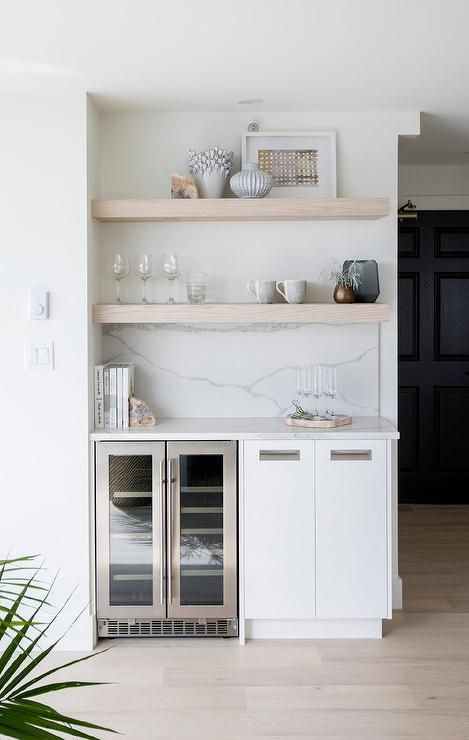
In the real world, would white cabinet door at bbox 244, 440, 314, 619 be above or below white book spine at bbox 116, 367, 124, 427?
below

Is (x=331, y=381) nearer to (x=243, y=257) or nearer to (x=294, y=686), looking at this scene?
(x=243, y=257)

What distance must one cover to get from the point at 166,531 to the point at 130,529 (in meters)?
0.17

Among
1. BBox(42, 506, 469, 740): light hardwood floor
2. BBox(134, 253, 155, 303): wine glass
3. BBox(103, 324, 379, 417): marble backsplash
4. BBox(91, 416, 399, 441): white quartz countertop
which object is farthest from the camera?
BBox(103, 324, 379, 417): marble backsplash

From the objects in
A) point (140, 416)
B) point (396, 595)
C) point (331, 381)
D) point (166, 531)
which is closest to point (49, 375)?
point (140, 416)

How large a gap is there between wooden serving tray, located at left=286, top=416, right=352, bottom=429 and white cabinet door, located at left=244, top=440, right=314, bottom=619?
0.57ft

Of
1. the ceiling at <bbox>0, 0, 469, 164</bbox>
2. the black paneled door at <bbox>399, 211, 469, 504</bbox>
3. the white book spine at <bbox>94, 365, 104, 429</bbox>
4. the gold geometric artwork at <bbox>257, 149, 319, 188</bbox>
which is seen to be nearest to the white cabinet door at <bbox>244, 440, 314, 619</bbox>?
the white book spine at <bbox>94, 365, 104, 429</bbox>

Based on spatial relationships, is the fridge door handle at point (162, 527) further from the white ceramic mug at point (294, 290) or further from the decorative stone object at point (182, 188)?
the decorative stone object at point (182, 188)

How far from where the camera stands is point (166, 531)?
360 centimetres

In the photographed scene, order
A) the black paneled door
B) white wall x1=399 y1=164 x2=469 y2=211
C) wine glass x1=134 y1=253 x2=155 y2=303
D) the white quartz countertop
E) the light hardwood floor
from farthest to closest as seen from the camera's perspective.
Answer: the black paneled door, white wall x1=399 y1=164 x2=469 y2=211, wine glass x1=134 y1=253 x2=155 y2=303, the white quartz countertop, the light hardwood floor

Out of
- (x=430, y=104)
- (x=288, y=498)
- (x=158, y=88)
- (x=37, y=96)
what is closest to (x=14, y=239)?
(x=37, y=96)

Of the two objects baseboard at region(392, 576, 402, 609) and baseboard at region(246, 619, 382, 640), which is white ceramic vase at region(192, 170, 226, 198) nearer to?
baseboard at region(246, 619, 382, 640)

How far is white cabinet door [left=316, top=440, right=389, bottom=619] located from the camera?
11.7ft

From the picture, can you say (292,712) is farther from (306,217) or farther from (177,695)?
(306,217)

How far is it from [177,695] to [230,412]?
144 centimetres
